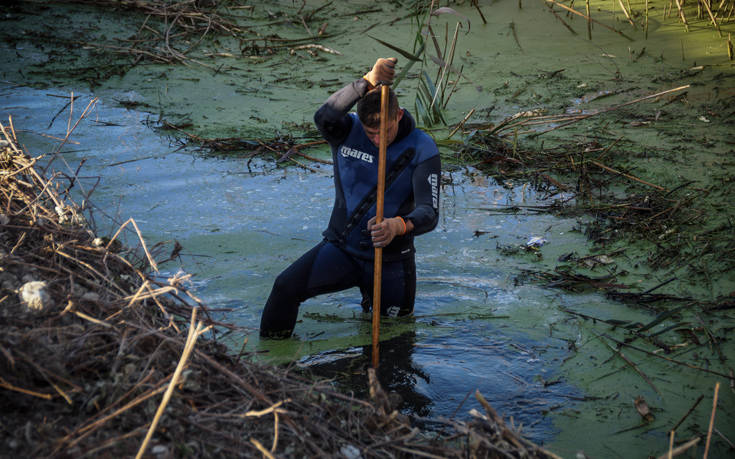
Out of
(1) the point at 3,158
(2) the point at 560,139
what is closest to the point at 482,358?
(1) the point at 3,158

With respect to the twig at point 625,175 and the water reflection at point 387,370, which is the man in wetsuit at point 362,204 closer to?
the water reflection at point 387,370

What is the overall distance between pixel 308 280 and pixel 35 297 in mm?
1564

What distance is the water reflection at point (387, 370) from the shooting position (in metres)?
3.18

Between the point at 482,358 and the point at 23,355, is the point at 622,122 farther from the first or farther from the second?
the point at 23,355

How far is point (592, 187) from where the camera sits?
5.45 meters

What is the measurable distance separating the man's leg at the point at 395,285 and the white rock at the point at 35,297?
1731 mm

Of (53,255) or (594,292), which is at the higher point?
(53,255)

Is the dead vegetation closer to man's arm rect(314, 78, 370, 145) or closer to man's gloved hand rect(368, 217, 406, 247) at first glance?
man's gloved hand rect(368, 217, 406, 247)

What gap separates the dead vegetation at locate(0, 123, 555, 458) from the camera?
1.84m

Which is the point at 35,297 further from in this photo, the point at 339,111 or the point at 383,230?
the point at 339,111

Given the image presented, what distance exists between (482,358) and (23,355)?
236 cm

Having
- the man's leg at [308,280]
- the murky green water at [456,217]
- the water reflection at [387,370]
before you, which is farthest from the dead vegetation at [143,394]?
the man's leg at [308,280]

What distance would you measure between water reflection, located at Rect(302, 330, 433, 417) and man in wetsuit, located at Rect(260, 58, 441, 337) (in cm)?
27

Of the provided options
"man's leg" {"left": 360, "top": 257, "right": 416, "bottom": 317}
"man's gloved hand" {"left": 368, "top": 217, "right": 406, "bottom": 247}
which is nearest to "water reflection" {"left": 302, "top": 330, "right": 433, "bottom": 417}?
"man's leg" {"left": 360, "top": 257, "right": 416, "bottom": 317}
